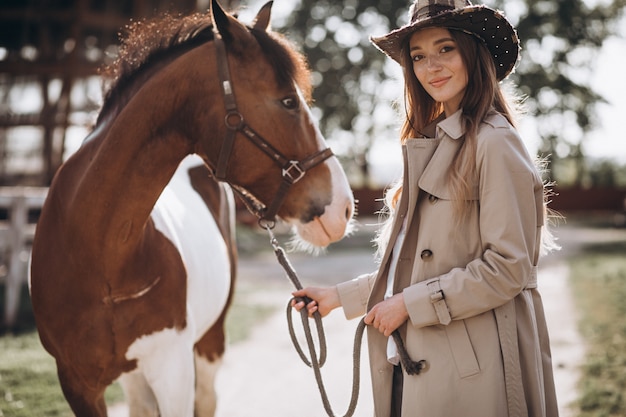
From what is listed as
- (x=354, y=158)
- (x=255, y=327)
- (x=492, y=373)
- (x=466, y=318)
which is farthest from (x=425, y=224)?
(x=354, y=158)

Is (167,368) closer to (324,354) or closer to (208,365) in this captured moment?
(324,354)

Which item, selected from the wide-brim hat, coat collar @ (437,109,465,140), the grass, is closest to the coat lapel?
coat collar @ (437,109,465,140)

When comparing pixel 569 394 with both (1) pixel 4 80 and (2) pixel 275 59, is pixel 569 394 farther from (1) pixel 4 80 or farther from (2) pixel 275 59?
(1) pixel 4 80

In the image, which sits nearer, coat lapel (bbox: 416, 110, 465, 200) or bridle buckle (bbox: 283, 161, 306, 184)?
coat lapel (bbox: 416, 110, 465, 200)

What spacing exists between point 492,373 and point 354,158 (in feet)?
83.2

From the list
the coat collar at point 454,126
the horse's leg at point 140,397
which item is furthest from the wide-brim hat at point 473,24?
the horse's leg at point 140,397

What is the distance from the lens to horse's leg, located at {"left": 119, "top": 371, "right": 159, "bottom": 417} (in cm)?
265

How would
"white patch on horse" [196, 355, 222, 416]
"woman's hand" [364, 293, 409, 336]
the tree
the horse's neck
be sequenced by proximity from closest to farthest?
"woman's hand" [364, 293, 409, 336], the horse's neck, "white patch on horse" [196, 355, 222, 416], the tree

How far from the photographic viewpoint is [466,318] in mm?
1697

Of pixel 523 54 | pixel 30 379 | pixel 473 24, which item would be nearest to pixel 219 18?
pixel 473 24

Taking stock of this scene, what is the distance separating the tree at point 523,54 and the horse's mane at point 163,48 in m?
21.1

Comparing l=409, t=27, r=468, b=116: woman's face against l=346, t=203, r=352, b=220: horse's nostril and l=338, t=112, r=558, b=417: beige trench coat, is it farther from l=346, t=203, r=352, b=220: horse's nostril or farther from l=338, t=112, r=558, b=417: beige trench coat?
l=346, t=203, r=352, b=220: horse's nostril

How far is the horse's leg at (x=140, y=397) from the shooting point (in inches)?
104

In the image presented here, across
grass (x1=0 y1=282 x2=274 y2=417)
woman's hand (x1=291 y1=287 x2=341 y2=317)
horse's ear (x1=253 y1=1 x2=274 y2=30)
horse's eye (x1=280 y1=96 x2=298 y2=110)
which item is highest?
horse's ear (x1=253 y1=1 x2=274 y2=30)
